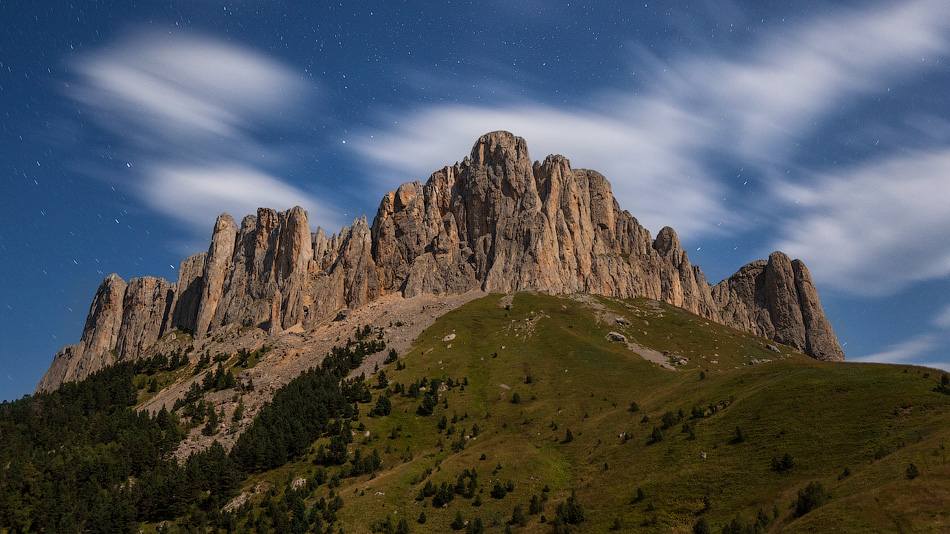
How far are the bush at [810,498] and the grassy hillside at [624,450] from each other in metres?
0.23

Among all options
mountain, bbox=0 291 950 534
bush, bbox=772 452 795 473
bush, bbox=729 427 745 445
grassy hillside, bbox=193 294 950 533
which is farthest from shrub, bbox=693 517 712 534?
bush, bbox=729 427 745 445

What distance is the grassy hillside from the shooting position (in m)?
58.7

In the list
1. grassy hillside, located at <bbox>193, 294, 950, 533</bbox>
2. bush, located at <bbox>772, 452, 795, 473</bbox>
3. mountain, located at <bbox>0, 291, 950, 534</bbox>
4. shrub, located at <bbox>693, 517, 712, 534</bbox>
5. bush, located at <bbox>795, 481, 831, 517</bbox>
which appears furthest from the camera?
bush, located at <bbox>772, 452, 795, 473</bbox>

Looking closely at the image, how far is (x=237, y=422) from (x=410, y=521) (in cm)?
6750

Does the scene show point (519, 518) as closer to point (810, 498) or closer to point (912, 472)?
point (810, 498)

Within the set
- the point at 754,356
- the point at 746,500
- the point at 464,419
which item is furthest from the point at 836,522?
the point at 754,356

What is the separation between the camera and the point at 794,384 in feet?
277

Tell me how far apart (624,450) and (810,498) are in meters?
37.4

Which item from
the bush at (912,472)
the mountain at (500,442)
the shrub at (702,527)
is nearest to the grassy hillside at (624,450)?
the bush at (912,472)

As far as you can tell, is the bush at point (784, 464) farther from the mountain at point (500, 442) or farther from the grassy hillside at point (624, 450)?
the mountain at point (500, 442)

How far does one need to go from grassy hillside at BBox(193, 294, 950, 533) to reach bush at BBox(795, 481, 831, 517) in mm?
230

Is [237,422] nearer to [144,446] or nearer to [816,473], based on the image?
[144,446]

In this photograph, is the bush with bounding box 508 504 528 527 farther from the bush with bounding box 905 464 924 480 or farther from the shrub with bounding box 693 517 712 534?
the bush with bounding box 905 464 924 480

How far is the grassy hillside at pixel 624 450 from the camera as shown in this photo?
5872 centimetres
